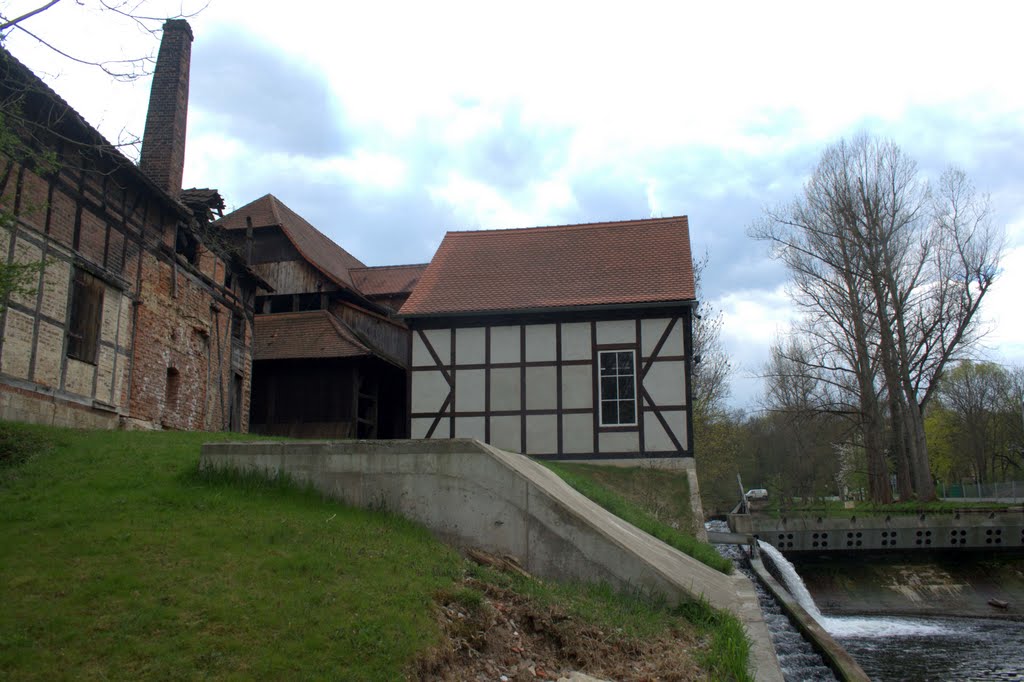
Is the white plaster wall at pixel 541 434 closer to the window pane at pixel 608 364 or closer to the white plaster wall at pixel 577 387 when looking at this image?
the white plaster wall at pixel 577 387

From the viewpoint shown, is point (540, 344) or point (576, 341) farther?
point (540, 344)

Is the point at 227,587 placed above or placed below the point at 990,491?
below

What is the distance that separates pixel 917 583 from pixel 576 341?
10.9 m

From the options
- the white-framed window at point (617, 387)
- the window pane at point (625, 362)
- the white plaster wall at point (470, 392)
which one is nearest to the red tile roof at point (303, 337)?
the white plaster wall at point (470, 392)

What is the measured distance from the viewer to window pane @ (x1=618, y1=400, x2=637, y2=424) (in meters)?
20.4

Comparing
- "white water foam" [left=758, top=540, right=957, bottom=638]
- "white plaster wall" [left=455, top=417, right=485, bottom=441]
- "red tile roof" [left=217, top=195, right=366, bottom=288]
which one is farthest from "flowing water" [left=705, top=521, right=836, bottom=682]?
"red tile roof" [left=217, top=195, right=366, bottom=288]

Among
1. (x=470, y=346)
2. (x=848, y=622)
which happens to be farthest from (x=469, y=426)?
(x=848, y=622)

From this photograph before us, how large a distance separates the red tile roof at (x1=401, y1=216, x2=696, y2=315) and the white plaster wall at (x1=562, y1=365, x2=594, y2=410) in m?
1.67

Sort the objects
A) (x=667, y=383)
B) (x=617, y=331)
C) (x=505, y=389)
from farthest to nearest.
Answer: (x=505, y=389), (x=617, y=331), (x=667, y=383)

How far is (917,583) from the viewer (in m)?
21.5

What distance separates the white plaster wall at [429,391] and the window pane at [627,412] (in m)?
4.48

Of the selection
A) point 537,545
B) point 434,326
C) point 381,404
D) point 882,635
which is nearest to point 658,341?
point 434,326

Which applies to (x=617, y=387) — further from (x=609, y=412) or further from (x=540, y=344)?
(x=540, y=344)

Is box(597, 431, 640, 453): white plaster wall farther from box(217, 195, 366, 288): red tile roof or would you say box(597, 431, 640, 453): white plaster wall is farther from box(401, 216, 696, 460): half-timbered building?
box(217, 195, 366, 288): red tile roof
